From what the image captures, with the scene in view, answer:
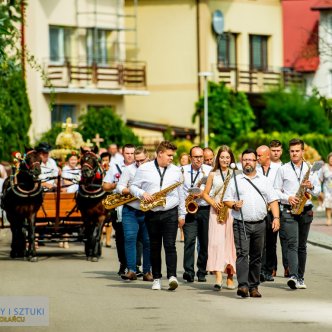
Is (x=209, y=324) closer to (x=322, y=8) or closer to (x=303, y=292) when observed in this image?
(x=303, y=292)

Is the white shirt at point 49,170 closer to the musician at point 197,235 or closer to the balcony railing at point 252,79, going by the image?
the musician at point 197,235

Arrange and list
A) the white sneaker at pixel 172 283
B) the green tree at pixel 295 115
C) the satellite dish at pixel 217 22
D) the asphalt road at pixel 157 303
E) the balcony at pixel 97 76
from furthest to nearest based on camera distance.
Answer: the satellite dish at pixel 217 22, the green tree at pixel 295 115, the balcony at pixel 97 76, the white sneaker at pixel 172 283, the asphalt road at pixel 157 303

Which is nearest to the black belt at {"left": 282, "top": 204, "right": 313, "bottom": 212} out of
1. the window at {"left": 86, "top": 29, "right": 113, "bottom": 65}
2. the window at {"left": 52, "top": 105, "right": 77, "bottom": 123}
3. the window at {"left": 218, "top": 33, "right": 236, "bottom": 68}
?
the window at {"left": 52, "top": 105, "right": 77, "bottom": 123}

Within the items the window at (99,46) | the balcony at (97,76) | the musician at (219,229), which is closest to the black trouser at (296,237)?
the musician at (219,229)

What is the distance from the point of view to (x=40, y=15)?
5425cm

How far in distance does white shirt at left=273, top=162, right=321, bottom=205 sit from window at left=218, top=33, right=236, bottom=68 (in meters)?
42.3

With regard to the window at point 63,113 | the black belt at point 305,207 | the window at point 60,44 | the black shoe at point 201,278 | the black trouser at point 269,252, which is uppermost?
the window at point 60,44

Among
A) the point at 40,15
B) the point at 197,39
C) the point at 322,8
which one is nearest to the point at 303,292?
the point at 40,15

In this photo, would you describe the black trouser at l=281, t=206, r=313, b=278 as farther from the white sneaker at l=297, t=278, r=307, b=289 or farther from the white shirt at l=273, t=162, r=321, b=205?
the white shirt at l=273, t=162, r=321, b=205

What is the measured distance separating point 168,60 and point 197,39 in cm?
153

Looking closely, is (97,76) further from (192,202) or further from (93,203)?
(192,202)

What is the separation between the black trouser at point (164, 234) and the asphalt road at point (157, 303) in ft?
1.01

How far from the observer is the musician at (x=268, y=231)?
20.0 metres

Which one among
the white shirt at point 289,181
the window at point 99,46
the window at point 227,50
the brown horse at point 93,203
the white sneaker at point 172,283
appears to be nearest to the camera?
the white sneaker at point 172,283
